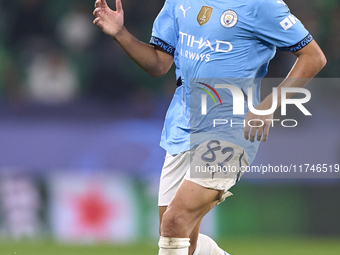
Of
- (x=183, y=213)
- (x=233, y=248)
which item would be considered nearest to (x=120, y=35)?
(x=183, y=213)

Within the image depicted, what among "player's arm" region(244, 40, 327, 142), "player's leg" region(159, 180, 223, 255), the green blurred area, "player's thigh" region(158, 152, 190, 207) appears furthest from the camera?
the green blurred area

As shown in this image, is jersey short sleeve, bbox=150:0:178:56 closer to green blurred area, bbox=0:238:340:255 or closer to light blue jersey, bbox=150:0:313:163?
light blue jersey, bbox=150:0:313:163

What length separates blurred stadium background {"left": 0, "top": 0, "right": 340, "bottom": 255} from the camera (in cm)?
666

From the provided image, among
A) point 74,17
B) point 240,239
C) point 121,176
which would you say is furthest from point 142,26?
point 240,239

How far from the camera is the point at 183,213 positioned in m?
3.48

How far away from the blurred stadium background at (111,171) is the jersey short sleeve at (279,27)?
308cm

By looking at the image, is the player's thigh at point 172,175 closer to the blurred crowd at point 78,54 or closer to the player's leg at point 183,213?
the player's leg at point 183,213

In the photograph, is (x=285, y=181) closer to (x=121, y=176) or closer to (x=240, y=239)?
(x=240, y=239)

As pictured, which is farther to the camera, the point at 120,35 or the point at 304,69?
the point at 120,35

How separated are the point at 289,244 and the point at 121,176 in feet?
6.15

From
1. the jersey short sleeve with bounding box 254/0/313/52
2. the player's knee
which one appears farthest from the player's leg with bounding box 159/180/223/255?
the jersey short sleeve with bounding box 254/0/313/52

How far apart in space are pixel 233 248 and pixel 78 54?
300 centimetres

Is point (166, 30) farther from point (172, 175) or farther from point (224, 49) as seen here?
point (172, 175)

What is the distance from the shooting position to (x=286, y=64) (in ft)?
25.6
